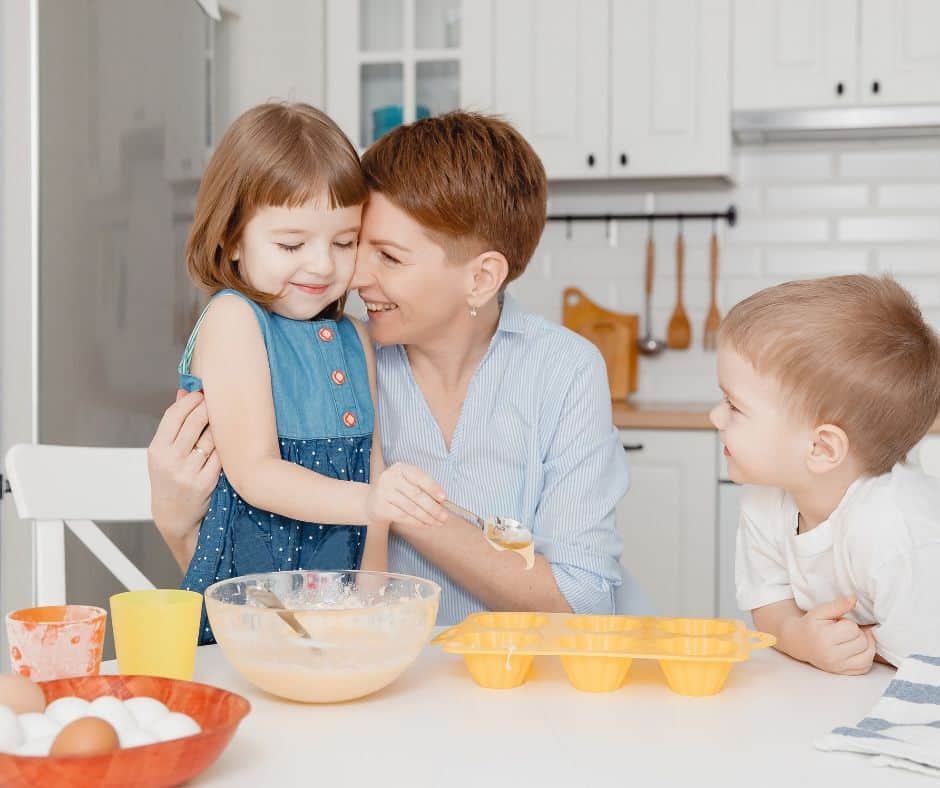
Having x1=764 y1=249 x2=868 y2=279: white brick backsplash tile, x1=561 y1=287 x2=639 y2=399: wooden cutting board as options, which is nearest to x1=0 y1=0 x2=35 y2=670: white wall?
x1=561 y1=287 x2=639 y2=399: wooden cutting board

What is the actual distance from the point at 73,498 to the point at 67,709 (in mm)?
772

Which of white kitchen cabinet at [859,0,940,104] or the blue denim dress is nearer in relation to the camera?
the blue denim dress

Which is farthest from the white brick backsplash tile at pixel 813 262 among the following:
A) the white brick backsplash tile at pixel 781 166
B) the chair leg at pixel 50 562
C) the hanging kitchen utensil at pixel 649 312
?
the chair leg at pixel 50 562

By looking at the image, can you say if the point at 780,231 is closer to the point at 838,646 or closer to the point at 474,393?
the point at 474,393

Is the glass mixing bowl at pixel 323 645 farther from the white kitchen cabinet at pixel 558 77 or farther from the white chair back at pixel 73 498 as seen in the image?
the white kitchen cabinet at pixel 558 77

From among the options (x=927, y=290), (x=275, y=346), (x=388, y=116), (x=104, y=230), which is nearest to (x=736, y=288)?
(x=927, y=290)

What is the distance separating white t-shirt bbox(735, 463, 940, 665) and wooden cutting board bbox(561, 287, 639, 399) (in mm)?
2361

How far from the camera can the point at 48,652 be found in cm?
98

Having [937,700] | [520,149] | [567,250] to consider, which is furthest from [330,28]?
[937,700]

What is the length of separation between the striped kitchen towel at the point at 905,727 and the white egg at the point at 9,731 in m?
0.57

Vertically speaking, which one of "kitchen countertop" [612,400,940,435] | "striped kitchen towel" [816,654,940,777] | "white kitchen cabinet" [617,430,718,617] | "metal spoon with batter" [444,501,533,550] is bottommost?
"white kitchen cabinet" [617,430,718,617]

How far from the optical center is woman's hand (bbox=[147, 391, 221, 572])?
1.46 metres

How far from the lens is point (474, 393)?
1711 mm

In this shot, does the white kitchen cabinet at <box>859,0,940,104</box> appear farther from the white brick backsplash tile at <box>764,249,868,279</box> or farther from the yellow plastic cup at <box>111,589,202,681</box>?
the yellow plastic cup at <box>111,589,202,681</box>
